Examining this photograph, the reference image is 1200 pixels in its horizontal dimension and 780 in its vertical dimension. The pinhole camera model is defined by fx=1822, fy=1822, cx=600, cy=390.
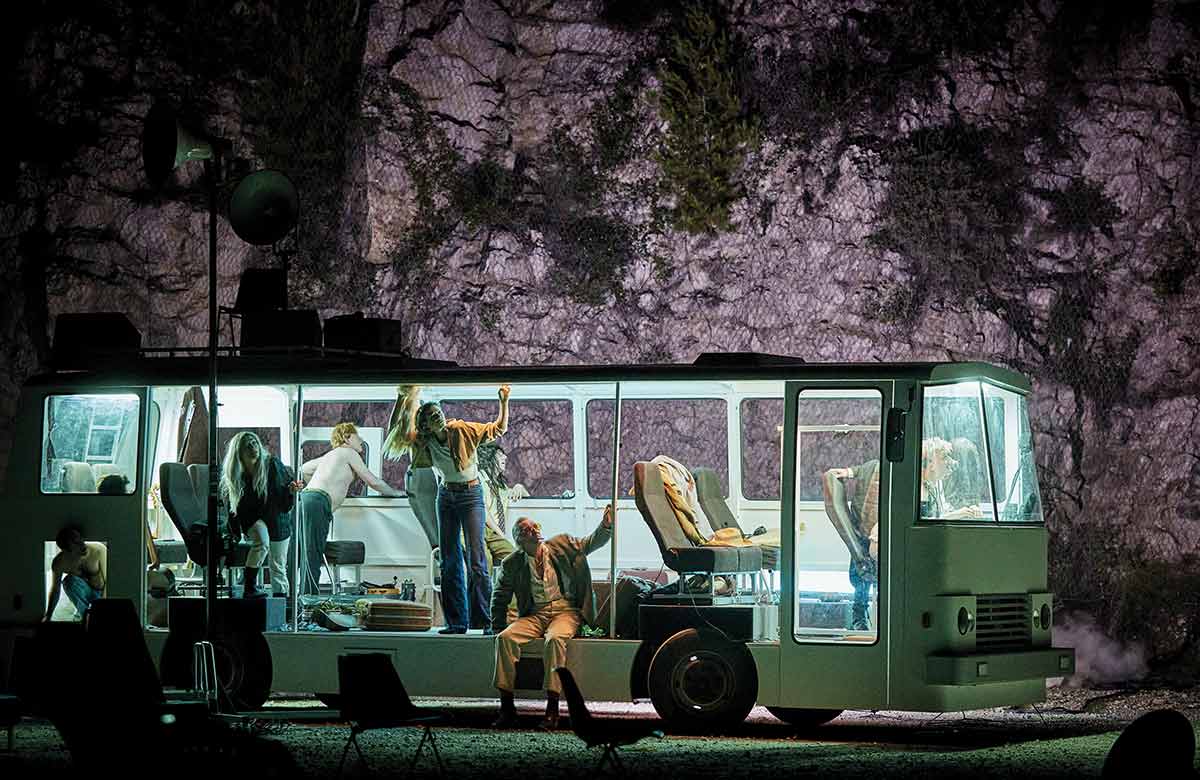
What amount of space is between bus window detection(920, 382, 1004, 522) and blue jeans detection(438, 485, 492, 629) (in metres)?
3.30

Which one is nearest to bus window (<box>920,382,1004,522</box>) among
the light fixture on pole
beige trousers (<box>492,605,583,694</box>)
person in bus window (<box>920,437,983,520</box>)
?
person in bus window (<box>920,437,983,520</box>)

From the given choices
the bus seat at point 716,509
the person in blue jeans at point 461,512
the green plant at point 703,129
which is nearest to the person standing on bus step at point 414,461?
the person in blue jeans at point 461,512

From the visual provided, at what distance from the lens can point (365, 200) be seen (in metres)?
23.6

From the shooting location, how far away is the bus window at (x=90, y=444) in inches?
563

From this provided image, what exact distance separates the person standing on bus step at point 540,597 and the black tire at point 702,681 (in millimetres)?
710

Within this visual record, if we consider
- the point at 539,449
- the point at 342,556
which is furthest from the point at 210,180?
the point at 539,449

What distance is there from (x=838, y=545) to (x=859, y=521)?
1.63ft

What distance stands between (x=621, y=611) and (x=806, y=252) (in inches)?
374

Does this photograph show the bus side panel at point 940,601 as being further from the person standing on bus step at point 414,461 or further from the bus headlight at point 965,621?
the person standing on bus step at point 414,461

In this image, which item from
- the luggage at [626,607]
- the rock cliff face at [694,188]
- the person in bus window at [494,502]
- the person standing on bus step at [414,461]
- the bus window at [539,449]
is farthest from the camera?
the bus window at [539,449]

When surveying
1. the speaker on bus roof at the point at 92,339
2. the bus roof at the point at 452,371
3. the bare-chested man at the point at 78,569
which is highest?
the speaker on bus roof at the point at 92,339

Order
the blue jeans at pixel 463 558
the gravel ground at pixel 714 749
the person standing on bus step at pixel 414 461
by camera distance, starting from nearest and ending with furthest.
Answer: the gravel ground at pixel 714 749
the blue jeans at pixel 463 558
the person standing on bus step at pixel 414 461

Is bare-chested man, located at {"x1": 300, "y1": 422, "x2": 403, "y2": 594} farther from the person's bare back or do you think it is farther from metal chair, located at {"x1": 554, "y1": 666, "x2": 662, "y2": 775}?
metal chair, located at {"x1": 554, "y1": 666, "x2": 662, "y2": 775}

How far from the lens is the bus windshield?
1239cm
